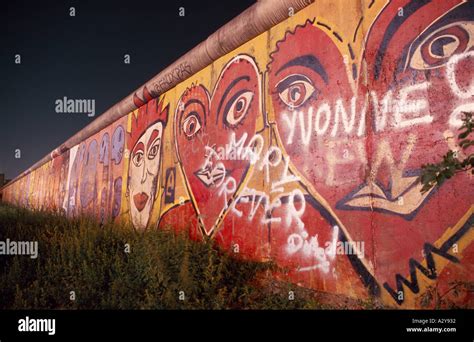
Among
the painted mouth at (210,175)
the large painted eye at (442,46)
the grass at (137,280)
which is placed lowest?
the grass at (137,280)

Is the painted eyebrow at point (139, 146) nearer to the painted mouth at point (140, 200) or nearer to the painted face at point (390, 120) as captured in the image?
the painted mouth at point (140, 200)

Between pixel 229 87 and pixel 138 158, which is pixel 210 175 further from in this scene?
pixel 138 158

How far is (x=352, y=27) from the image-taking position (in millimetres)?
3396

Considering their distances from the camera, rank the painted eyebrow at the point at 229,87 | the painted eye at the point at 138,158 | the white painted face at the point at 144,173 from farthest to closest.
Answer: the painted eye at the point at 138,158 < the white painted face at the point at 144,173 < the painted eyebrow at the point at 229,87

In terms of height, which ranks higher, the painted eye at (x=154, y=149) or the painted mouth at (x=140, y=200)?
the painted eye at (x=154, y=149)

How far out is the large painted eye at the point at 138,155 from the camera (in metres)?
7.69

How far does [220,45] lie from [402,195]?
11.5 feet

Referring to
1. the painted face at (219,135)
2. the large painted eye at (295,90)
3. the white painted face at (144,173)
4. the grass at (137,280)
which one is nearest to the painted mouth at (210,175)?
the painted face at (219,135)

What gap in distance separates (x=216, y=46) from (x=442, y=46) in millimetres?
3331

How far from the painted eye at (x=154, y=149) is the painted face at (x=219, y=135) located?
1070 mm

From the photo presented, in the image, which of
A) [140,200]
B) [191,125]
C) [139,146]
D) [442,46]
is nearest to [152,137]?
[139,146]

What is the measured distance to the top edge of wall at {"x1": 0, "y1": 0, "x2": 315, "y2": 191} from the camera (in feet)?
14.1

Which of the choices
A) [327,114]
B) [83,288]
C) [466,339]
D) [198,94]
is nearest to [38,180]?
[198,94]

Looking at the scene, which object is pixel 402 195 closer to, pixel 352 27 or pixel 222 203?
pixel 352 27
